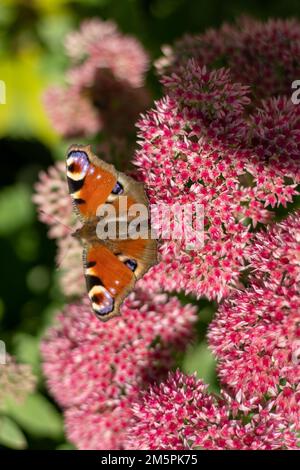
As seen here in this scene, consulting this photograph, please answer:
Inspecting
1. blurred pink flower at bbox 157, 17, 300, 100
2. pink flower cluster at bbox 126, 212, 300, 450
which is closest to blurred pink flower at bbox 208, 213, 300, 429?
pink flower cluster at bbox 126, 212, 300, 450

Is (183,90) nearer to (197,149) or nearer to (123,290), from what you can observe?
(197,149)

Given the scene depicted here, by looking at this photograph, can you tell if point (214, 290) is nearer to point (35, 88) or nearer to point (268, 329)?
point (268, 329)

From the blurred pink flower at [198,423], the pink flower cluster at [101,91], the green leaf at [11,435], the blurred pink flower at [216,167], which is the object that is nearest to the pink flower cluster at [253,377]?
the blurred pink flower at [198,423]

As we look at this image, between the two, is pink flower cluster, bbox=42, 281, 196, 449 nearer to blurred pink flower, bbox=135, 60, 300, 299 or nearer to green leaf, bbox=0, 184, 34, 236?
blurred pink flower, bbox=135, 60, 300, 299

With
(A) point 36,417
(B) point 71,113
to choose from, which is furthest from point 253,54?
(A) point 36,417

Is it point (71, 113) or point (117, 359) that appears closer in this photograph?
point (117, 359)

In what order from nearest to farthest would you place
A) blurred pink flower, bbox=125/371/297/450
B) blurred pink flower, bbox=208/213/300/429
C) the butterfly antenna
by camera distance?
blurred pink flower, bbox=208/213/300/429 → blurred pink flower, bbox=125/371/297/450 → the butterfly antenna

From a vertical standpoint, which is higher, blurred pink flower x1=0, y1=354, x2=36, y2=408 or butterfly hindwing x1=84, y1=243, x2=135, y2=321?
butterfly hindwing x1=84, y1=243, x2=135, y2=321
